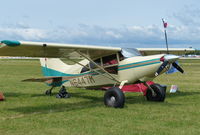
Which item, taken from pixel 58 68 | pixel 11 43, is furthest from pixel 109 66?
pixel 11 43

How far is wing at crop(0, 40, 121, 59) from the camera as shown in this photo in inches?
364

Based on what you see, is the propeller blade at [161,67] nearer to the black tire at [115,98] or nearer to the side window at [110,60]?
the black tire at [115,98]

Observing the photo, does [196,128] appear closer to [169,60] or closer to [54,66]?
[169,60]

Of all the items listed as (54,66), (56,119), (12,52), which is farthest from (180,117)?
(54,66)

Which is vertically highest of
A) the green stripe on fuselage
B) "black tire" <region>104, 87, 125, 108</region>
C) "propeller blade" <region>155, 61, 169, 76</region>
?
the green stripe on fuselage

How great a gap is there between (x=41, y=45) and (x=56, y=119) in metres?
2.60

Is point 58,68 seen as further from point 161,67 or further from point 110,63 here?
point 161,67

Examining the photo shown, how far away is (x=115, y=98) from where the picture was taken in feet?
32.0

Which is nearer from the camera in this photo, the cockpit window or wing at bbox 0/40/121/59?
wing at bbox 0/40/121/59

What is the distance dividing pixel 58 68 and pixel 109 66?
3.50 meters

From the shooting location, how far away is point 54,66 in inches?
552

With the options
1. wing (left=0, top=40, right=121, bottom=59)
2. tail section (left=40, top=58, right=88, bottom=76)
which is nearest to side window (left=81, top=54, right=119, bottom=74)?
wing (left=0, top=40, right=121, bottom=59)

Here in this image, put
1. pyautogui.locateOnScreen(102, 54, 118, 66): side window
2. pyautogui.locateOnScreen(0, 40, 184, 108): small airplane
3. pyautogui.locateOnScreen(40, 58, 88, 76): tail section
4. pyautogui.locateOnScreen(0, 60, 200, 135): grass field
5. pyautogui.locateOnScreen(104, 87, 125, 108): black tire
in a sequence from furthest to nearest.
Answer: pyautogui.locateOnScreen(40, 58, 88, 76): tail section, pyautogui.locateOnScreen(102, 54, 118, 66): side window, pyautogui.locateOnScreen(0, 40, 184, 108): small airplane, pyautogui.locateOnScreen(104, 87, 125, 108): black tire, pyautogui.locateOnScreen(0, 60, 200, 135): grass field

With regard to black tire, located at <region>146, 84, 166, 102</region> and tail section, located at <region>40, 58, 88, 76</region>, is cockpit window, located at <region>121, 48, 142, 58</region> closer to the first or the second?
black tire, located at <region>146, 84, 166, 102</region>
